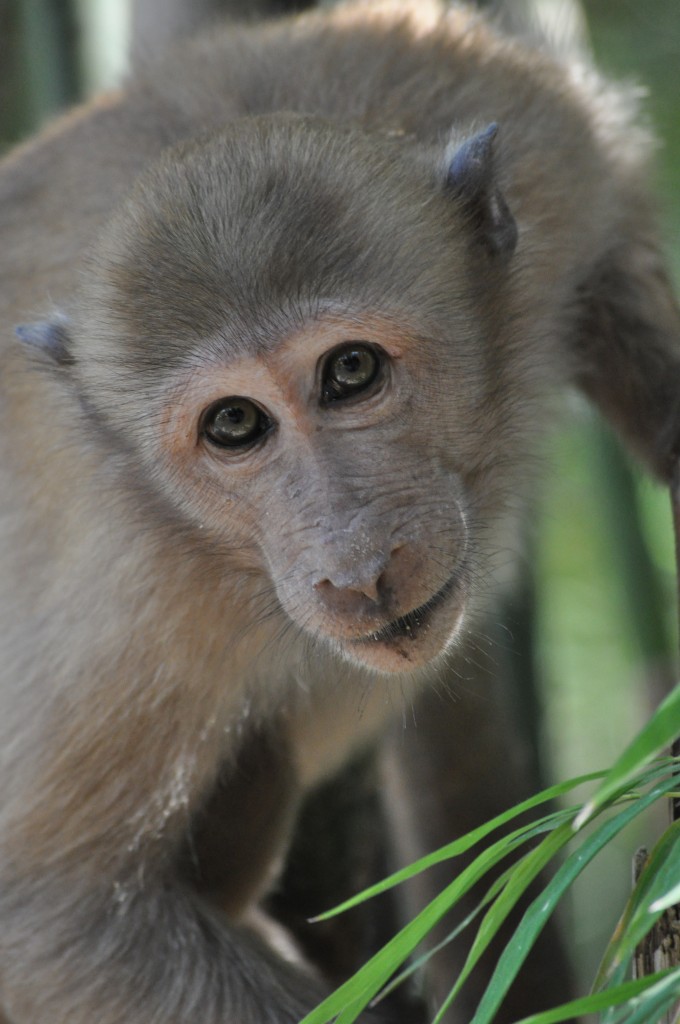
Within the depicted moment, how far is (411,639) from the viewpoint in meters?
3.25

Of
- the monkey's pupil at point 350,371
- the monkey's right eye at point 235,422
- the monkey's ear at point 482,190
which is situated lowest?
the monkey's pupil at point 350,371

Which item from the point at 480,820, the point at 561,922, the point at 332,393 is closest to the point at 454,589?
the point at 332,393

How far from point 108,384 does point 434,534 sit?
1.01 m

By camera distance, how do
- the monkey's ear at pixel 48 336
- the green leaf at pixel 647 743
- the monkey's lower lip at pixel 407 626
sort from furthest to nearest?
the monkey's ear at pixel 48 336, the monkey's lower lip at pixel 407 626, the green leaf at pixel 647 743

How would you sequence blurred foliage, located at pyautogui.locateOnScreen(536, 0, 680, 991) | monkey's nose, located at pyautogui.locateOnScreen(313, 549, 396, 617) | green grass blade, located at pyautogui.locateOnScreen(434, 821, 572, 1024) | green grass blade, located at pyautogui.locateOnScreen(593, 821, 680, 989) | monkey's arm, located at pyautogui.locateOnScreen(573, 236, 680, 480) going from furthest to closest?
blurred foliage, located at pyautogui.locateOnScreen(536, 0, 680, 991), monkey's arm, located at pyautogui.locateOnScreen(573, 236, 680, 480), monkey's nose, located at pyautogui.locateOnScreen(313, 549, 396, 617), green grass blade, located at pyautogui.locateOnScreen(434, 821, 572, 1024), green grass blade, located at pyautogui.locateOnScreen(593, 821, 680, 989)

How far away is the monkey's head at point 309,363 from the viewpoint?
10.7ft

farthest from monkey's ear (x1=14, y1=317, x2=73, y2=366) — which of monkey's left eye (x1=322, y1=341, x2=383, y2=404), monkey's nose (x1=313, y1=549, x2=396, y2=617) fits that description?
monkey's nose (x1=313, y1=549, x2=396, y2=617)

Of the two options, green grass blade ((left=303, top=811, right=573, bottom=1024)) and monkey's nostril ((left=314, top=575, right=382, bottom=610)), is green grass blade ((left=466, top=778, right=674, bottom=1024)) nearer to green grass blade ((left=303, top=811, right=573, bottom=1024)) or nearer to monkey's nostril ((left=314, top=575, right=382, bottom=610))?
green grass blade ((left=303, top=811, right=573, bottom=1024))

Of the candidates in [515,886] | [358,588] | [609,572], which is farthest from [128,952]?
[609,572]

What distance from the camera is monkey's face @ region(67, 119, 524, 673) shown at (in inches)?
128

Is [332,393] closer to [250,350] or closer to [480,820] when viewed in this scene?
[250,350]

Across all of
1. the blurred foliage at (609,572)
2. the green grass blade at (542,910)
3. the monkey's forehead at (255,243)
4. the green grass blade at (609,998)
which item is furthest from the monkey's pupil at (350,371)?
the green grass blade at (609,998)

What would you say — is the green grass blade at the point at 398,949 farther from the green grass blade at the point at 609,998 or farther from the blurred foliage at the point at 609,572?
the blurred foliage at the point at 609,572

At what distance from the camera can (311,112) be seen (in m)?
4.14
